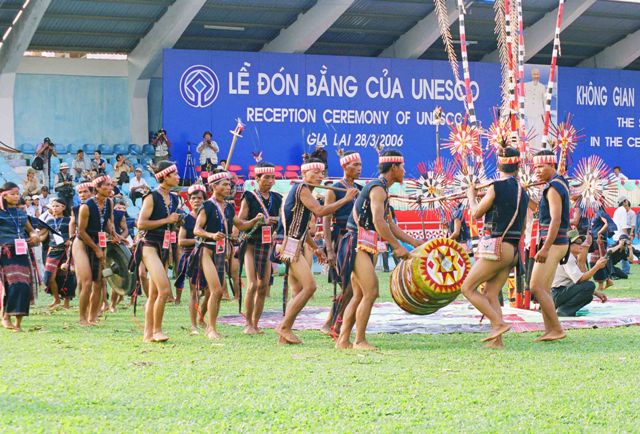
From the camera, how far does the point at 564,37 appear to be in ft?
119

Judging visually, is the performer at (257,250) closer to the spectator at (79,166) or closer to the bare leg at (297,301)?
the bare leg at (297,301)

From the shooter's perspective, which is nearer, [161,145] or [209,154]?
[209,154]

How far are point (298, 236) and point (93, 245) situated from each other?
2997 mm

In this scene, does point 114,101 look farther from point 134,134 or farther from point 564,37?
point 564,37

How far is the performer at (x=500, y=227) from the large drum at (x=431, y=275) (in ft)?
0.49

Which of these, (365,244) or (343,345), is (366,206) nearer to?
(365,244)

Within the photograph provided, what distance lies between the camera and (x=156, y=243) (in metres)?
11.0

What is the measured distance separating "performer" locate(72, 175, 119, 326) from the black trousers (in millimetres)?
5043

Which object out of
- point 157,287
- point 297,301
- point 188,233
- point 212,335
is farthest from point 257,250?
point 188,233

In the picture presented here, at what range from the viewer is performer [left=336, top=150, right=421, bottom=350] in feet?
32.8

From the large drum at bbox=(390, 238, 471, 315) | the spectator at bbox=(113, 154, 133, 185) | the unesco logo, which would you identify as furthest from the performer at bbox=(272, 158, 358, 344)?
the unesco logo

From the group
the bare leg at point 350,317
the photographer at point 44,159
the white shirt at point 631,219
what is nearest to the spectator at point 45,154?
the photographer at point 44,159

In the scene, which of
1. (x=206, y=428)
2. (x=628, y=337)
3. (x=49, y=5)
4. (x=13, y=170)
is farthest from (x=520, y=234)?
(x=49, y=5)

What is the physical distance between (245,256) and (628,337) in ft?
12.5
